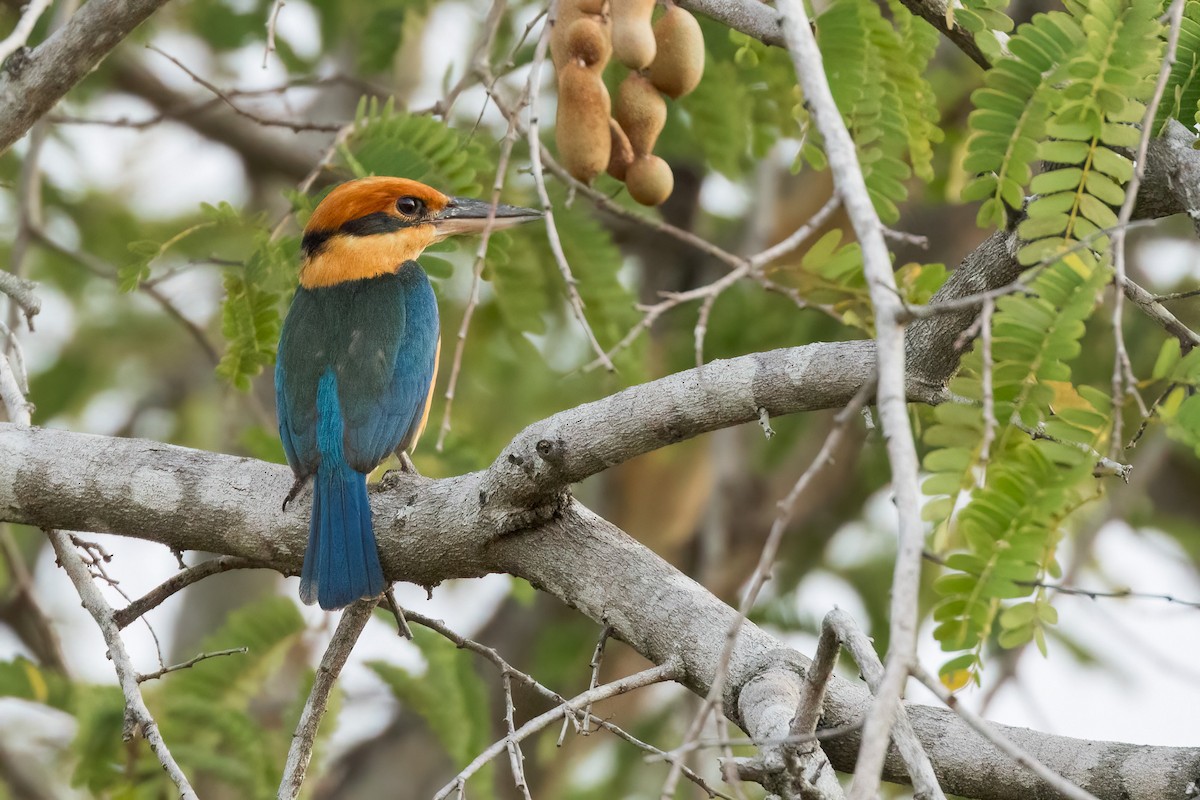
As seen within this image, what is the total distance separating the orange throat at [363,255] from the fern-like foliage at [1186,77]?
229 centimetres

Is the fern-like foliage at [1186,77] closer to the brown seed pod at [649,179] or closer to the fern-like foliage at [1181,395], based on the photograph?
the fern-like foliage at [1181,395]

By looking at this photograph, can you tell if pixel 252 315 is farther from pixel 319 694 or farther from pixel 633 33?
pixel 633 33

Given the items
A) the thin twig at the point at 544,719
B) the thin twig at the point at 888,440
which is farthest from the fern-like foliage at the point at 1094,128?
the thin twig at the point at 544,719

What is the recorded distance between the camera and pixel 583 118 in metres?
2.66

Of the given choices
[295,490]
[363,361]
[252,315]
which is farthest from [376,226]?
[295,490]

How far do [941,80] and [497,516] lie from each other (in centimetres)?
381

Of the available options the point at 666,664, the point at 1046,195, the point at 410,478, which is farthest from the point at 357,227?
the point at 1046,195

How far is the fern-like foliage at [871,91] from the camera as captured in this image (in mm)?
2947

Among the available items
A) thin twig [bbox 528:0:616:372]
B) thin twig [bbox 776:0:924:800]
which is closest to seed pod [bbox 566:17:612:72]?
thin twig [bbox 528:0:616:372]

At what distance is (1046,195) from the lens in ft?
7.42

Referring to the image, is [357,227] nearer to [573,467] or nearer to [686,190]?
[573,467]

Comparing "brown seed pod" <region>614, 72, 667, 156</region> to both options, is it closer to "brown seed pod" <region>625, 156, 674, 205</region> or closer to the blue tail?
"brown seed pod" <region>625, 156, 674, 205</region>

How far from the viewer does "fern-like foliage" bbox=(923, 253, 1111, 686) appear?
1.79 meters

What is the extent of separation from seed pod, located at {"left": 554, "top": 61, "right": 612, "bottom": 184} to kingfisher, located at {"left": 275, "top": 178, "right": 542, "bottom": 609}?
81cm
